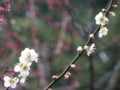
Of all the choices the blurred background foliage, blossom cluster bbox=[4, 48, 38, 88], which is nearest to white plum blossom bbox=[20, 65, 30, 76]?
blossom cluster bbox=[4, 48, 38, 88]

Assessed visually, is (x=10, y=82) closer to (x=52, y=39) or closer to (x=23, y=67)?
(x=23, y=67)

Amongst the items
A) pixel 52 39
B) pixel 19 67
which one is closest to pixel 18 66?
pixel 19 67

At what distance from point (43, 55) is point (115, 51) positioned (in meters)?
4.04

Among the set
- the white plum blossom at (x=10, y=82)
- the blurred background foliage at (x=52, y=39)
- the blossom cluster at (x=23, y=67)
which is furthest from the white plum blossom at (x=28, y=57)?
the blurred background foliage at (x=52, y=39)

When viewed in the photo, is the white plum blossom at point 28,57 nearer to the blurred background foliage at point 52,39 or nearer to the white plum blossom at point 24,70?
the white plum blossom at point 24,70

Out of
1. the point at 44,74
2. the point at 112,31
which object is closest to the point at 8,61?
the point at 44,74

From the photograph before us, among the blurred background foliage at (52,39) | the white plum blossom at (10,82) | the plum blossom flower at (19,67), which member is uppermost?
the blurred background foliage at (52,39)

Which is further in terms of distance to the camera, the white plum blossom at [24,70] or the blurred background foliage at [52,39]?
the blurred background foliage at [52,39]

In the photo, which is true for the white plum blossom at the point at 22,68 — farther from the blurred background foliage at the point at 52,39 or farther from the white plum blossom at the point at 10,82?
the blurred background foliage at the point at 52,39

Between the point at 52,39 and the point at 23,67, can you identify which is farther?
the point at 52,39

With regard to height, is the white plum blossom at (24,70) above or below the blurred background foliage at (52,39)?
below

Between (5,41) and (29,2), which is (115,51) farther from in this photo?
(29,2)

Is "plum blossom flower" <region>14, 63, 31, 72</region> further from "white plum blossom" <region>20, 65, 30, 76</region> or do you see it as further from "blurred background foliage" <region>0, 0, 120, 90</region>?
"blurred background foliage" <region>0, 0, 120, 90</region>

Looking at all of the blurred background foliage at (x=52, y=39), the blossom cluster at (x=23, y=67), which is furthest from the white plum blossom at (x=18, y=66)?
the blurred background foliage at (x=52, y=39)
